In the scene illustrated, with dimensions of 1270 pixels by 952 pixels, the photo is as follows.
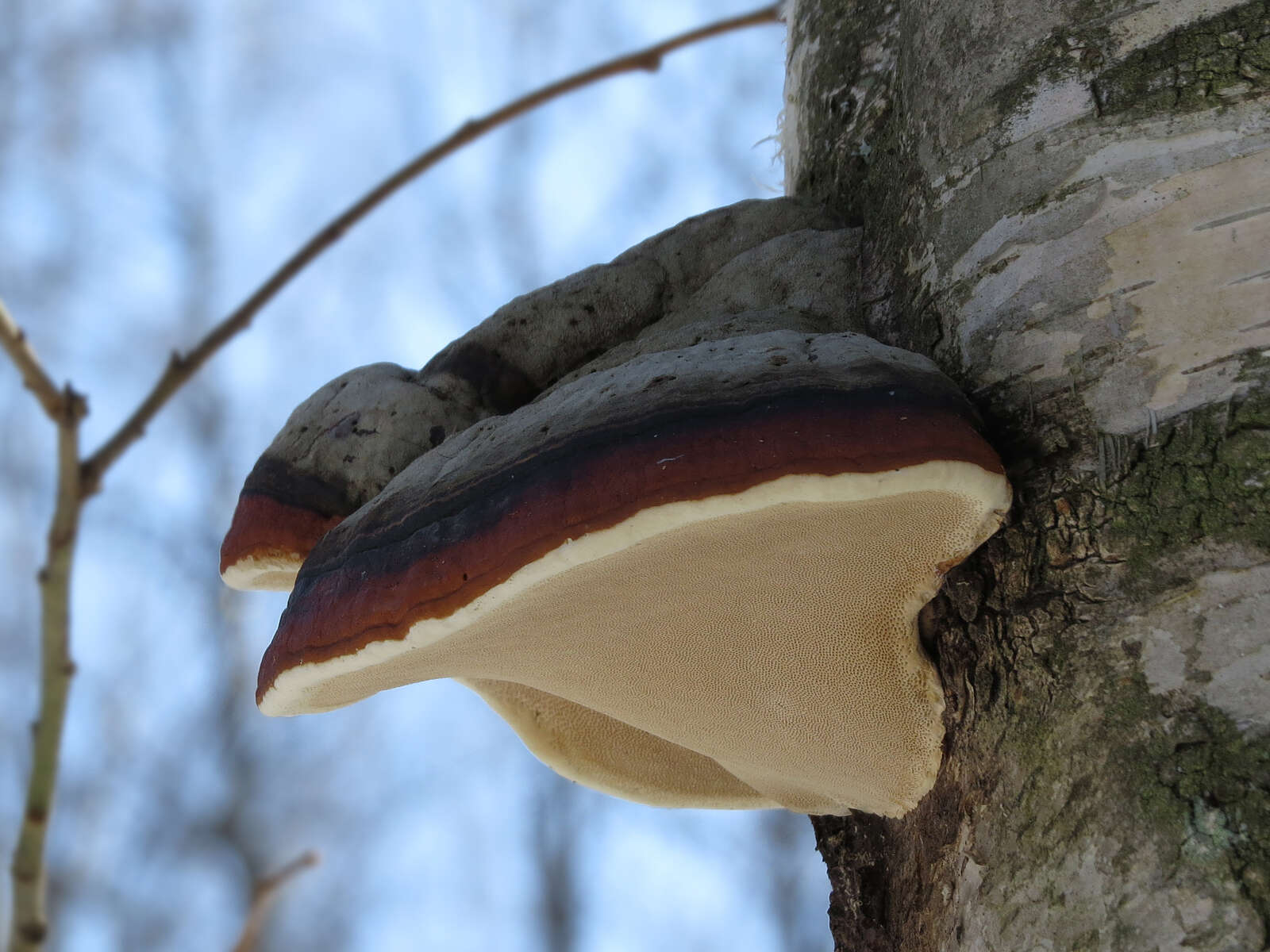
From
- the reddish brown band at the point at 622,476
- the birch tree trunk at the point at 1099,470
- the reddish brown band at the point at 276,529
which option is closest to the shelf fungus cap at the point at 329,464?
the reddish brown band at the point at 276,529

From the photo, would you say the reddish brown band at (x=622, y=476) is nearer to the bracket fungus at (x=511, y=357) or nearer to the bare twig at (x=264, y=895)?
the bracket fungus at (x=511, y=357)

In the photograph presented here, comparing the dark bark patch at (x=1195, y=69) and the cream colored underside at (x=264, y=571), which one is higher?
the dark bark patch at (x=1195, y=69)

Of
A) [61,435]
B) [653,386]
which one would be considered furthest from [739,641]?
[61,435]

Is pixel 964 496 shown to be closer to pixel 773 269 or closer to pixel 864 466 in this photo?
pixel 864 466

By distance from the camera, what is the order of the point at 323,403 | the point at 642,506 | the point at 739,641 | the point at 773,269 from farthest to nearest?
1. the point at 323,403
2. the point at 773,269
3. the point at 739,641
4. the point at 642,506

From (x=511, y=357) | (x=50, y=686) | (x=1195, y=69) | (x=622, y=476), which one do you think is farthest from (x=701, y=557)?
(x=50, y=686)

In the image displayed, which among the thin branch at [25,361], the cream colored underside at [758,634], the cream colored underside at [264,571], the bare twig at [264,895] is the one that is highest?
the thin branch at [25,361]
